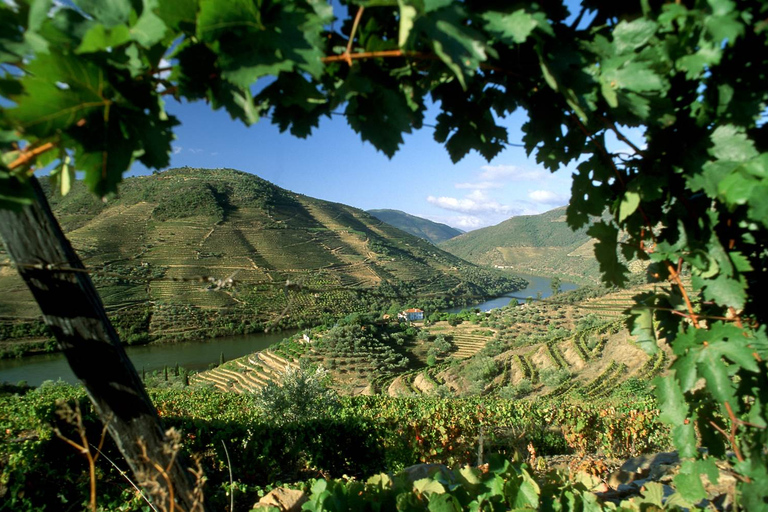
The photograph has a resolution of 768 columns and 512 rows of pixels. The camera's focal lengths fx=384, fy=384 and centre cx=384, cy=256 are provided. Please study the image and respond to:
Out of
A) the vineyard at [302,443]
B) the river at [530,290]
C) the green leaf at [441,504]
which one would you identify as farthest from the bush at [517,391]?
the river at [530,290]

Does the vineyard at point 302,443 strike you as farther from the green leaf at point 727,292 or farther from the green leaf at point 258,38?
the green leaf at point 258,38

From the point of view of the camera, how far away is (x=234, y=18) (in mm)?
730

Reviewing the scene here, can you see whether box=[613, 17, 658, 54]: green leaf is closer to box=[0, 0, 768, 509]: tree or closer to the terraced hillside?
box=[0, 0, 768, 509]: tree

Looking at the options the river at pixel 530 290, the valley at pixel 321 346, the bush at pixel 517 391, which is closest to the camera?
the valley at pixel 321 346

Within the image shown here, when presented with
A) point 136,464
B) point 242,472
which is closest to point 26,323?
point 242,472

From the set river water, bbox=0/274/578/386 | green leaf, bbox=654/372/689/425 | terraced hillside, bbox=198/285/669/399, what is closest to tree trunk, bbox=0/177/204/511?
green leaf, bbox=654/372/689/425

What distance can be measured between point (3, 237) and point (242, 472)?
17.3ft

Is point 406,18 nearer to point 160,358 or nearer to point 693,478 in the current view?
point 693,478

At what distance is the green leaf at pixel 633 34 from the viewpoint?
0.99m

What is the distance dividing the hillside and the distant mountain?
21647 mm

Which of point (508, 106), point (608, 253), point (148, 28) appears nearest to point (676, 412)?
point (608, 253)

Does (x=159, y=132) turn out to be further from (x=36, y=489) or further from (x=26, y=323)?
(x=26, y=323)

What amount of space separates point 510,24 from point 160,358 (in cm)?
6272

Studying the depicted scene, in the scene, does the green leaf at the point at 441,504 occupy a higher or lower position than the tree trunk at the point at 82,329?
lower
